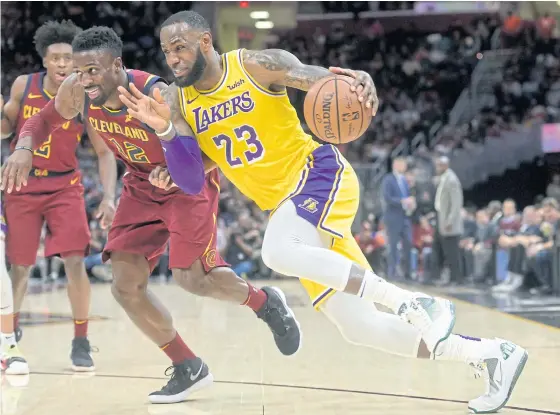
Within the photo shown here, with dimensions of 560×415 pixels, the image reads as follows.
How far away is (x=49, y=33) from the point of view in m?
5.16

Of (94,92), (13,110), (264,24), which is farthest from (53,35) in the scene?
(264,24)

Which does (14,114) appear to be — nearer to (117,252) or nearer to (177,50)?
(117,252)

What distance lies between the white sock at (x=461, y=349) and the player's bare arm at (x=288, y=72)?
107 centimetres

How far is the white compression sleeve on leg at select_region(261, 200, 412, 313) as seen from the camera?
344 centimetres

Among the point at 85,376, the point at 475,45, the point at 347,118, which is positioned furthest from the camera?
the point at 475,45

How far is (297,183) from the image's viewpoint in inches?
150

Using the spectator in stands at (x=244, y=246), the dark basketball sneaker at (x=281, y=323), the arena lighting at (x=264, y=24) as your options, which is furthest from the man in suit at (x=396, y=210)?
the arena lighting at (x=264, y=24)

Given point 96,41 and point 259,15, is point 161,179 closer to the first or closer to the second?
point 96,41

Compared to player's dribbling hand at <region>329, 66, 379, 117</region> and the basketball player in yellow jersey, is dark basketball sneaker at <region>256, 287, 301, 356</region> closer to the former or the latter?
the basketball player in yellow jersey

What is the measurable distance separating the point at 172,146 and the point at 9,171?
40.1 inches

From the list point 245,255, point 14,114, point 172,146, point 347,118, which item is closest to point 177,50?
point 172,146

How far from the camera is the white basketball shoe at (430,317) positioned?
135 inches

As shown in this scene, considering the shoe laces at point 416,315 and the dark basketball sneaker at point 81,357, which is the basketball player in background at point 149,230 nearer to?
the dark basketball sneaker at point 81,357

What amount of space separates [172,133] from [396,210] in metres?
8.69
